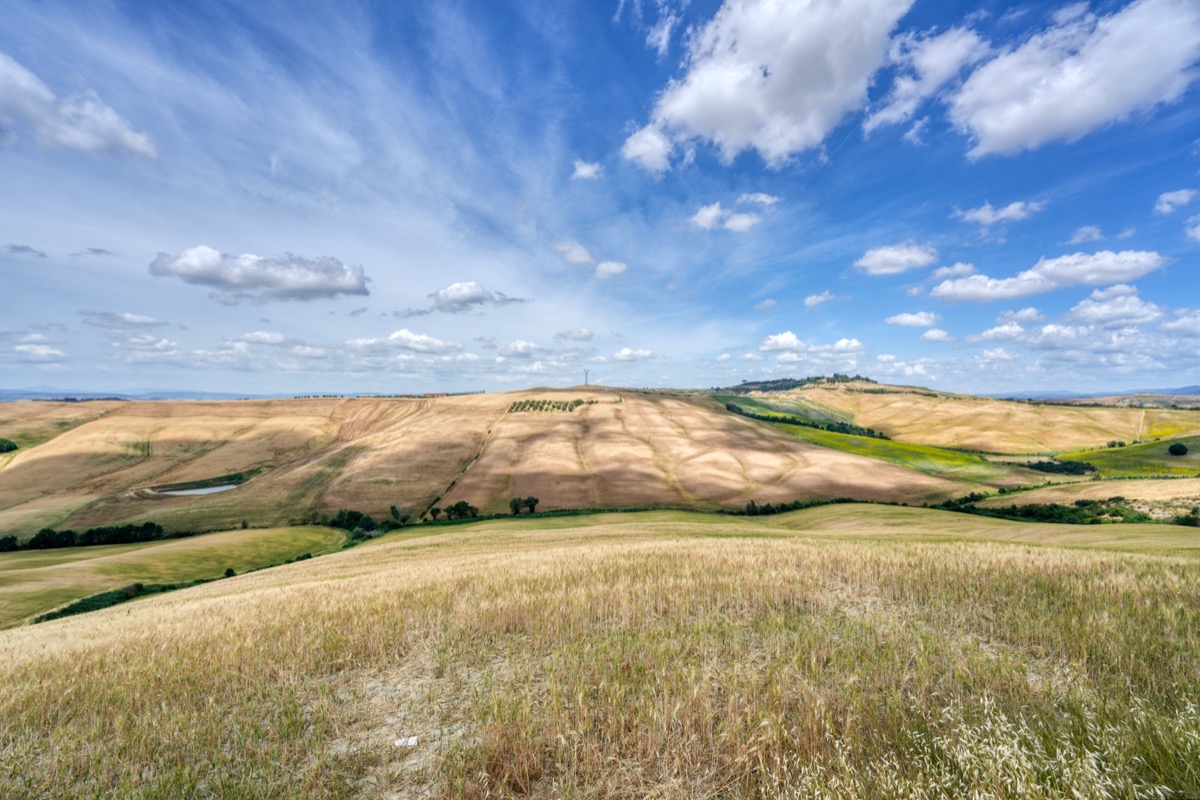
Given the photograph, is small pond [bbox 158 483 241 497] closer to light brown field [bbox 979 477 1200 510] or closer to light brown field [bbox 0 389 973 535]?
light brown field [bbox 0 389 973 535]

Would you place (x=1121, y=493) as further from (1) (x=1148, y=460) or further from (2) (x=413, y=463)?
(2) (x=413, y=463)

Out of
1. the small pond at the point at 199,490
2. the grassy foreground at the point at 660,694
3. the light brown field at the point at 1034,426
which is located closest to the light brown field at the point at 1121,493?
the grassy foreground at the point at 660,694

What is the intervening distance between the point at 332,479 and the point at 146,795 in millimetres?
114420

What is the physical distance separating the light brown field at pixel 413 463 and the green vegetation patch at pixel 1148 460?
43.0m

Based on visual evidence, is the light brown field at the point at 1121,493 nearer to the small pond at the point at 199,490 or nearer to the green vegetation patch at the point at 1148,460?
the green vegetation patch at the point at 1148,460

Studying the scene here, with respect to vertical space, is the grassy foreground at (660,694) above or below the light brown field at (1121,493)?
above

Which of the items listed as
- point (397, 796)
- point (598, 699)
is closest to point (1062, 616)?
point (598, 699)

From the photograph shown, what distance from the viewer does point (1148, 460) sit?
3834 inches

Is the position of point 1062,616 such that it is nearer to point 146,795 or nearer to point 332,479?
point 146,795

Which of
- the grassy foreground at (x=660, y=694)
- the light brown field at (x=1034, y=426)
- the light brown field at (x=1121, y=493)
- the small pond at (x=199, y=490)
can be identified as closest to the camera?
the grassy foreground at (x=660, y=694)

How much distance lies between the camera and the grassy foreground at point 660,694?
4148 mm

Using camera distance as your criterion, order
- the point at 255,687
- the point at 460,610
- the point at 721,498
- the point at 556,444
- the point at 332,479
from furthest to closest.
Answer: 1. the point at 556,444
2. the point at 332,479
3. the point at 721,498
4. the point at 460,610
5. the point at 255,687

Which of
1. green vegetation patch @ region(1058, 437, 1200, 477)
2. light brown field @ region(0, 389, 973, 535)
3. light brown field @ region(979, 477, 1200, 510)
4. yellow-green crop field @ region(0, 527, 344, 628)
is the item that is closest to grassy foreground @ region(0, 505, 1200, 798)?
yellow-green crop field @ region(0, 527, 344, 628)

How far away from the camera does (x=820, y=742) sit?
4.54m
